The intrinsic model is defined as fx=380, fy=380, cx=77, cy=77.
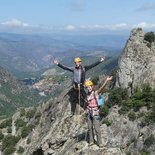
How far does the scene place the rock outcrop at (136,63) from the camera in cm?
5096

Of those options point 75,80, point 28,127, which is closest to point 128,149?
point 75,80

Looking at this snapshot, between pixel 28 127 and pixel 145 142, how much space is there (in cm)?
4098

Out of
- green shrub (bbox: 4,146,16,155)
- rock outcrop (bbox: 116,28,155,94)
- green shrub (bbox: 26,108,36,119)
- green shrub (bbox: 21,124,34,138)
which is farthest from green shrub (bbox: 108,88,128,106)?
green shrub (bbox: 26,108,36,119)

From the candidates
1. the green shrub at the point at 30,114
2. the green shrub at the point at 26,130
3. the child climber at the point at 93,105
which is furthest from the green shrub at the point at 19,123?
the child climber at the point at 93,105

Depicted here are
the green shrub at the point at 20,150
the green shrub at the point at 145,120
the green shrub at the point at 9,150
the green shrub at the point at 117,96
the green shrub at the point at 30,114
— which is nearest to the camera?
the green shrub at the point at 145,120

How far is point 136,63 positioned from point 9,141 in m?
36.5

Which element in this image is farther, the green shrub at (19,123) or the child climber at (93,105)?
the green shrub at (19,123)

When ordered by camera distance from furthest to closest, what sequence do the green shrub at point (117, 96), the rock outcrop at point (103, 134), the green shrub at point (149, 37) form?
the green shrub at point (149, 37) < the green shrub at point (117, 96) < the rock outcrop at point (103, 134)

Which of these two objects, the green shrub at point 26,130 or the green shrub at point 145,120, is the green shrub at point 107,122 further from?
the green shrub at point 26,130

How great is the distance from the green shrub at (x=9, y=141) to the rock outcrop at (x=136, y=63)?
30666 millimetres

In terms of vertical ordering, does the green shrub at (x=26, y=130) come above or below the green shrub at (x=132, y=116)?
below

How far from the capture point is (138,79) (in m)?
52.0

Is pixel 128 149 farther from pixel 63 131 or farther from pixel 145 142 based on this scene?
pixel 63 131

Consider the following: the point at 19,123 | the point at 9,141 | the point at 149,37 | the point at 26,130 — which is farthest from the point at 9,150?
the point at 149,37
